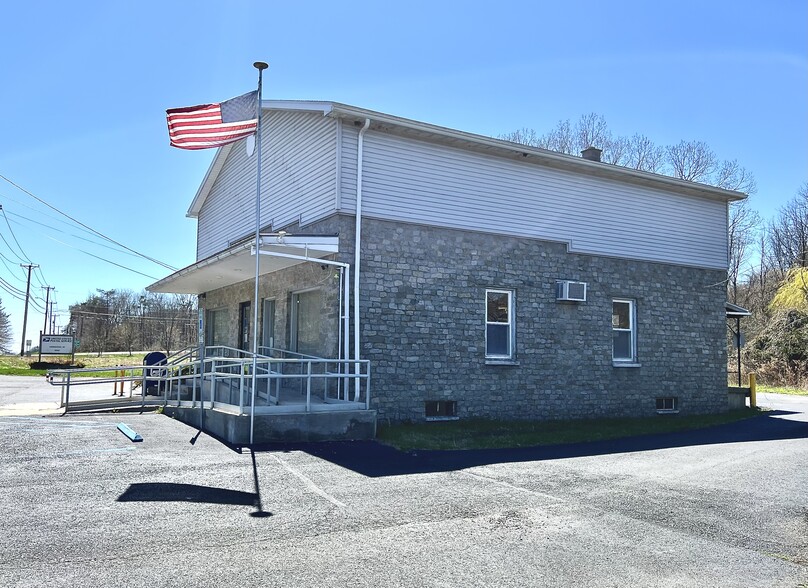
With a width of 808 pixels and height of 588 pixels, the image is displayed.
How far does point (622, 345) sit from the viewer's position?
16672 mm

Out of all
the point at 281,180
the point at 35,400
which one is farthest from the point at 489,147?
the point at 35,400

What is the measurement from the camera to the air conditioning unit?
50.2 ft

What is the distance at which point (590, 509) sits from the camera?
22.7 feet

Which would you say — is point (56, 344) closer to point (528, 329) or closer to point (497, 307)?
point (497, 307)

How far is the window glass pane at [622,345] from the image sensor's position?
1655 centimetres

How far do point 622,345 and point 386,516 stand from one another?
1163 centimetres

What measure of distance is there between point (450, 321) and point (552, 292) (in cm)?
292

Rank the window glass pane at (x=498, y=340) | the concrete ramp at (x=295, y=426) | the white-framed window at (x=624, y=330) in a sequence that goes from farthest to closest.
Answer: the white-framed window at (x=624, y=330) < the window glass pane at (x=498, y=340) < the concrete ramp at (x=295, y=426)

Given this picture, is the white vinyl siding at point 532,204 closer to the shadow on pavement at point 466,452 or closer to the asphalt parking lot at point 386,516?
the shadow on pavement at point 466,452

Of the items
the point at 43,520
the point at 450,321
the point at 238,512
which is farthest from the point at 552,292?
the point at 43,520

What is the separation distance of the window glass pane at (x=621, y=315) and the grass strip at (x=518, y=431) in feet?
7.68

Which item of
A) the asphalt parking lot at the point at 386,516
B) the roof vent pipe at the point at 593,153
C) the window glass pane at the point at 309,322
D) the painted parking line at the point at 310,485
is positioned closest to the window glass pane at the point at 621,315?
the roof vent pipe at the point at 593,153

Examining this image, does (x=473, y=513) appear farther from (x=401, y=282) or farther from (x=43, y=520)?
(x=401, y=282)

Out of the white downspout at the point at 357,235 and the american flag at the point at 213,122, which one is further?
the white downspout at the point at 357,235
